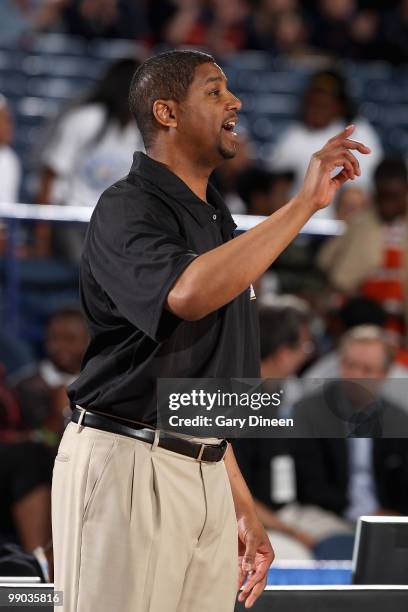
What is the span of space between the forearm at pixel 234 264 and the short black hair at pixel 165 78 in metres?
0.40

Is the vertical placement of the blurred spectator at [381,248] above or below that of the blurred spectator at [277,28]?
below

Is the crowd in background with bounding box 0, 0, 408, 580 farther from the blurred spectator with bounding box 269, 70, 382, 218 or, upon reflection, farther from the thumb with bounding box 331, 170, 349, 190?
the thumb with bounding box 331, 170, 349, 190

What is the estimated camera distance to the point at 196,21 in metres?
8.95

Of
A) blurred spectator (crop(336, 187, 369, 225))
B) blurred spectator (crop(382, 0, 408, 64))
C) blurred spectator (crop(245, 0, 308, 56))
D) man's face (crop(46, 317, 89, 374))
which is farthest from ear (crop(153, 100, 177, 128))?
blurred spectator (crop(382, 0, 408, 64))

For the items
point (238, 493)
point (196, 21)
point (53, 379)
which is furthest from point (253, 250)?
point (196, 21)

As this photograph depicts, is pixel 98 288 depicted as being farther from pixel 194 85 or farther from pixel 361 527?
pixel 361 527

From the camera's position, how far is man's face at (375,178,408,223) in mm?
5875

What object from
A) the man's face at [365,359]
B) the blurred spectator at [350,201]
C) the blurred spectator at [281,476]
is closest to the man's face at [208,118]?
the blurred spectator at [281,476]

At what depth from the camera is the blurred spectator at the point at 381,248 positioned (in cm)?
584

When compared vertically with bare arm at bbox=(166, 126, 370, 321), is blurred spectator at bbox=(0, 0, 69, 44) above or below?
above

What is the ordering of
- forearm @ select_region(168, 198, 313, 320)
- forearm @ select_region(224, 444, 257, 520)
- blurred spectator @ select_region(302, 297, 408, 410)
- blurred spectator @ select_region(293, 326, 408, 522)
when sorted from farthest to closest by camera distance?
blurred spectator @ select_region(302, 297, 408, 410) → blurred spectator @ select_region(293, 326, 408, 522) → forearm @ select_region(224, 444, 257, 520) → forearm @ select_region(168, 198, 313, 320)

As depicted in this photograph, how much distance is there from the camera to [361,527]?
2447 millimetres

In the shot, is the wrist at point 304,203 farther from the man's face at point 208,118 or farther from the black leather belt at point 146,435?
the black leather belt at point 146,435

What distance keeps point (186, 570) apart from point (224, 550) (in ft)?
0.26
